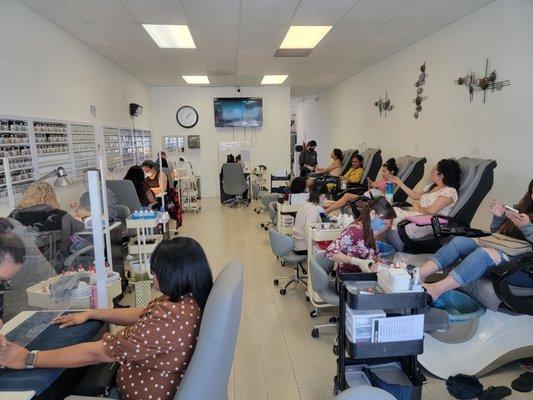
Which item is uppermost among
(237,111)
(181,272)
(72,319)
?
→ (237,111)

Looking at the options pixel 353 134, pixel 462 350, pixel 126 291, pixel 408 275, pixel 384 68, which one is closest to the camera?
pixel 408 275

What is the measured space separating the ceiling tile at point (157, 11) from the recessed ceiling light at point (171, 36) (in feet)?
0.74

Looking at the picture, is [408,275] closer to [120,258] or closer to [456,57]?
[120,258]

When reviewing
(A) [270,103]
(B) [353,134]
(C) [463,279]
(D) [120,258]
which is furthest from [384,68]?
(D) [120,258]

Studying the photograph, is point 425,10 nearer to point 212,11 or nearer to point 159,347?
point 212,11

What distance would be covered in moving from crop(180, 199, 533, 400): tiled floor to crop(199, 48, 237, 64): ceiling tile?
10.3ft

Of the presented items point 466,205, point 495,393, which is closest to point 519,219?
point 466,205

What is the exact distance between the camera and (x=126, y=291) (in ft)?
11.5

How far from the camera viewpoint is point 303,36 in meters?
4.74

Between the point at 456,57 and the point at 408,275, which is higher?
the point at 456,57

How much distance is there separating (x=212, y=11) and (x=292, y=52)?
2120mm

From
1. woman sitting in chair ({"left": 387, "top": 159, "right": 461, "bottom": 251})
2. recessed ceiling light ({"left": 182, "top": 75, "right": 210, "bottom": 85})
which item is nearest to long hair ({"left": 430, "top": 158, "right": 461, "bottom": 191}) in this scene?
woman sitting in chair ({"left": 387, "top": 159, "right": 461, "bottom": 251})

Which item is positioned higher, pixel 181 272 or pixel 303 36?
pixel 303 36

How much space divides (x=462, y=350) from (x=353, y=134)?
615 centimetres
